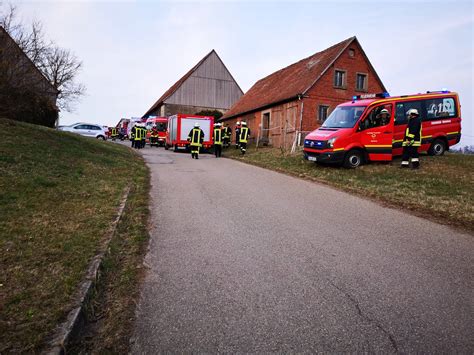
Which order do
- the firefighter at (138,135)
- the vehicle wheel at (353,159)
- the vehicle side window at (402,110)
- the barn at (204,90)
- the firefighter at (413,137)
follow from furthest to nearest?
the barn at (204,90) < the firefighter at (138,135) < the vehicle side window at (402,110) < the vehicle wheel at (353,159) < the firefighter at (413,137)

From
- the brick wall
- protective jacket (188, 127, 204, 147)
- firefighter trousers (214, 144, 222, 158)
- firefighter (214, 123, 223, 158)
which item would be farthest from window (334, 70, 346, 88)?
protective jacket (188, 127, 204, 147)

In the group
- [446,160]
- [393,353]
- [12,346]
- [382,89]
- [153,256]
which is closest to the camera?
[12,346]

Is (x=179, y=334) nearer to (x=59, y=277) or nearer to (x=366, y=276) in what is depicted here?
(x=59, y=277)

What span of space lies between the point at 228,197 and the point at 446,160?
959cm

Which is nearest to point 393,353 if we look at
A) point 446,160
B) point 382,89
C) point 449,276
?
point 449,276

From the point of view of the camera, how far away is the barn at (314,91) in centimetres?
2309

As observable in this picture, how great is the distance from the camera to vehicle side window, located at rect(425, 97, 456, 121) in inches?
533

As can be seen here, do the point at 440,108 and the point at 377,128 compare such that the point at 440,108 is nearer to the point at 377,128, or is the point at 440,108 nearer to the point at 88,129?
the point at 377,128

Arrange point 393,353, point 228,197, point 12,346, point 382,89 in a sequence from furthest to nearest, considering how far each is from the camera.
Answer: point 382,89 → point 228,197 → point 393,353 → point 12,346

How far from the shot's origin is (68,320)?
276 cm

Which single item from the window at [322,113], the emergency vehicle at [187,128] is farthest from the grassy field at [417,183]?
the window at [322,113]

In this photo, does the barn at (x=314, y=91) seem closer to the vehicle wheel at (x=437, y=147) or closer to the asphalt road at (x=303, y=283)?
the vehicle wheel at (x=437, y=147)

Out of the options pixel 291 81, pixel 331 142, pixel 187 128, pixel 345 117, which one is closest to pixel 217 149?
pixel 187 128

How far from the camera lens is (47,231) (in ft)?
15.3
